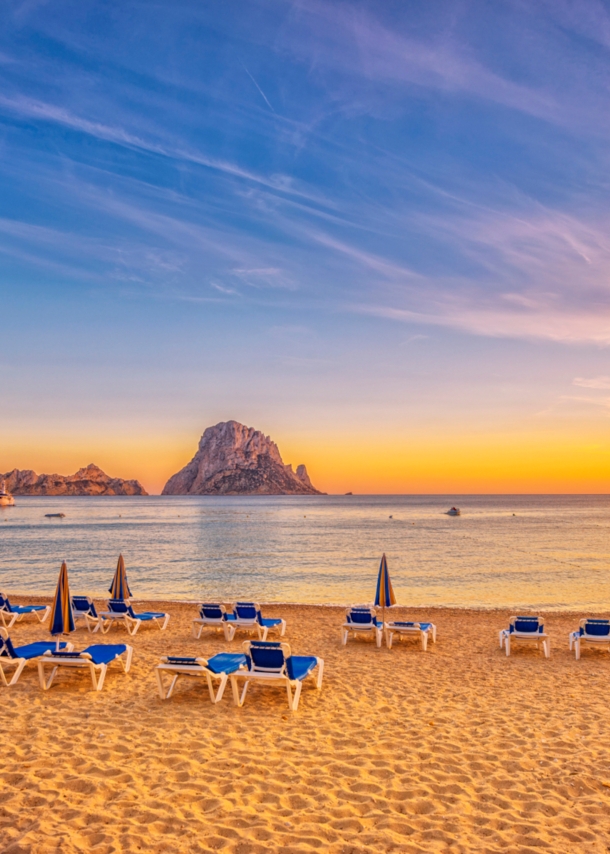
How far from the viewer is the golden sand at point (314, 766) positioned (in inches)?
164

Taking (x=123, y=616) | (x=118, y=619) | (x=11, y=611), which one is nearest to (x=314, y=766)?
(x=123, y=616)

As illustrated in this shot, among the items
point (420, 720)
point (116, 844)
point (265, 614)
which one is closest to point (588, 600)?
point (265, 614)

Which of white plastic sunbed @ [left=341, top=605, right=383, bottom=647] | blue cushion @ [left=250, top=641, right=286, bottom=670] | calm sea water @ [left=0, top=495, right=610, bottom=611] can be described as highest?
blue cushion @ [left=250, top=641, right=286, bottom=670]

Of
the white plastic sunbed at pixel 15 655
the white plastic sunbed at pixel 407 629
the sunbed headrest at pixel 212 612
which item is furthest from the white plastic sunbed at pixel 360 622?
the white plastic sunbed at pixel 15 655

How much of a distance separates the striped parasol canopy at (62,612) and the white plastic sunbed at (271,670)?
3094 millimetres

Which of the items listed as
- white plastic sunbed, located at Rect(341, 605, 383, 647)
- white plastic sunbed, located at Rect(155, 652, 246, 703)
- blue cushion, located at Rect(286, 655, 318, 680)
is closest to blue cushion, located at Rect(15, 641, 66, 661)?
white plastic sunbed, located at Rect(155, 652, 246, 703)

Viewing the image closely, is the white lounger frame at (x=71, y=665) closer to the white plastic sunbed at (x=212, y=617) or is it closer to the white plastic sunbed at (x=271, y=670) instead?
the white plastic sunbed at (x=271, y=670)

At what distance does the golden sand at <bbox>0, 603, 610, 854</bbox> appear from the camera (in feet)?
13.6

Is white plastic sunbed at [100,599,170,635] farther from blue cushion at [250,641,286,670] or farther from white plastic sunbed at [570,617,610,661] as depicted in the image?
white plastic sunbed at [570,617,610,661]

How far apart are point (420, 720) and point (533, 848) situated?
273 centimetres

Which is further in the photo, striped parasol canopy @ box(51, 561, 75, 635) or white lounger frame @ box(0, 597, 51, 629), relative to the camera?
white lounger frame @ box(0, 597, 51, 629)

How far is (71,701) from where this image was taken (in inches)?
285

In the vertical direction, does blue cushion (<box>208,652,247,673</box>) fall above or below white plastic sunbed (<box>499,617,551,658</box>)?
above

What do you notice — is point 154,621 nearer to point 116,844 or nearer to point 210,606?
point 210,606
